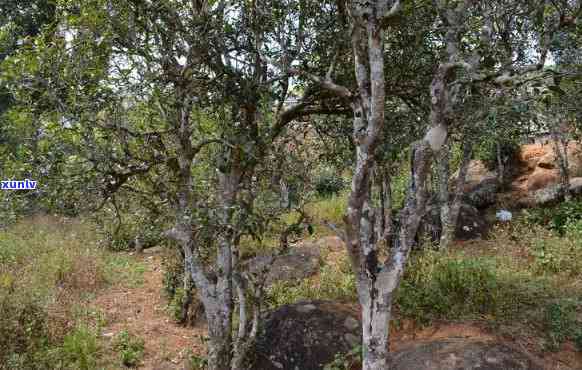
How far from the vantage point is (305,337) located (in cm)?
558

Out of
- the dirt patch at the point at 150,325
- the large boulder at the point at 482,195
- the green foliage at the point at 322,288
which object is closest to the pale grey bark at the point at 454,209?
the green foliage at the point at 322,288

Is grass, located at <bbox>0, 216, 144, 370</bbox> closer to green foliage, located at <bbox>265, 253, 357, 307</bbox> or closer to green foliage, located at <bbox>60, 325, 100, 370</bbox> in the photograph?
green foliage, located at <bbox>60, 325, 100, 370</bbox>

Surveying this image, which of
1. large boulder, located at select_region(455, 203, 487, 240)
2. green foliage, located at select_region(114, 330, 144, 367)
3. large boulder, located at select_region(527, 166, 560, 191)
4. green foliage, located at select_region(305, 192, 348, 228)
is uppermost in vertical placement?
large boulder, located at select_region(527, 166, 560, 191)

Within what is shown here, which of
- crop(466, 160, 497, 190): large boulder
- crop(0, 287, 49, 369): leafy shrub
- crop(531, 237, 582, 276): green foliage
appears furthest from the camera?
crop(466, 160, 497, 190): large boulder

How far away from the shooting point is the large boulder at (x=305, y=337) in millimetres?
5434

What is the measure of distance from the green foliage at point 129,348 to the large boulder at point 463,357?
3748mm

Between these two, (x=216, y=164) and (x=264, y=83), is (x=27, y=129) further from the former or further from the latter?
(x=264, y=83)

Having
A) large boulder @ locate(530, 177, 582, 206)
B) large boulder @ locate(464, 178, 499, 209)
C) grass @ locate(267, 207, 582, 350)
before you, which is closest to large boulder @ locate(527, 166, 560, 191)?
large boulder @ locate(530, 177, 582, 206)

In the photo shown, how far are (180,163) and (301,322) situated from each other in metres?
2.42

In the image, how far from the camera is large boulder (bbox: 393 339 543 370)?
181 inches

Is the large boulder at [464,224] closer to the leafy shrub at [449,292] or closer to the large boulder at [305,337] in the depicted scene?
the leafy shrub at [449,292]

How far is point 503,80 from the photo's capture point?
3.71 m

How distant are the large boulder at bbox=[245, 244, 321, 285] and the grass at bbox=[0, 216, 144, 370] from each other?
2832mm

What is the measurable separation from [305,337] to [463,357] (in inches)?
70.3
